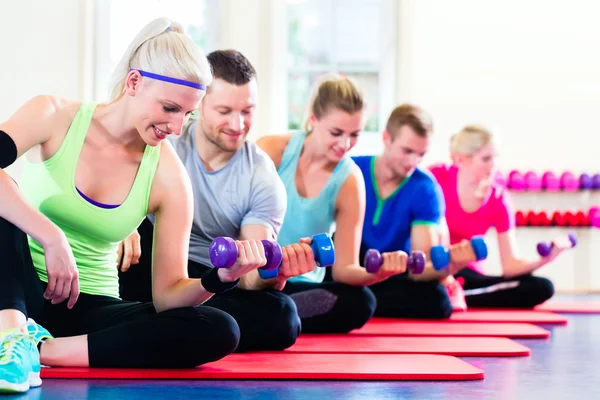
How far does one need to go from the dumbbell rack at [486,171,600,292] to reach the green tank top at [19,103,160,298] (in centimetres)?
387

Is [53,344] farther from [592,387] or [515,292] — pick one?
[515,292]

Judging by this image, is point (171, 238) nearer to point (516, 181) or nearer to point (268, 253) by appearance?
point (268, 253)

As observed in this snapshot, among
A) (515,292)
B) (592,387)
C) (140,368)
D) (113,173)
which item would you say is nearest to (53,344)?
(140,368)

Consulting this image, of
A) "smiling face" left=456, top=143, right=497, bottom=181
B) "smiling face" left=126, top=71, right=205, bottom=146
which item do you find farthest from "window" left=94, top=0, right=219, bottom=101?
"smiling face" left=126, top=71, right=205, bottom=146

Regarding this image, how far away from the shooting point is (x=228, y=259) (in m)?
1.84

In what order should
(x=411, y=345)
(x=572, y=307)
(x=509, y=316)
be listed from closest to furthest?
(x=411, y=345) → (x=509, y=316) → (x=572, y=307)

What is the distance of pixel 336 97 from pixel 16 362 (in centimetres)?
141

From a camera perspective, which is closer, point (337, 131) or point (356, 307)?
point (337, 131)

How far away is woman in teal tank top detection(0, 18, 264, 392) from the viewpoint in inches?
76.2

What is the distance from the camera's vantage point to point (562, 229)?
5.73 meters

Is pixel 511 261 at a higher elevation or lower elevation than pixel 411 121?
lower

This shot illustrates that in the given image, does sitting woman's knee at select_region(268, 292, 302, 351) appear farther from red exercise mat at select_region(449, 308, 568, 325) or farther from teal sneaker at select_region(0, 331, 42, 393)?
red exercise mat at select_region(449, 308, 568, 325)

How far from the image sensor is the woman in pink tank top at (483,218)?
4086mm

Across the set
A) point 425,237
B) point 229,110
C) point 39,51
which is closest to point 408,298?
point 425,237
